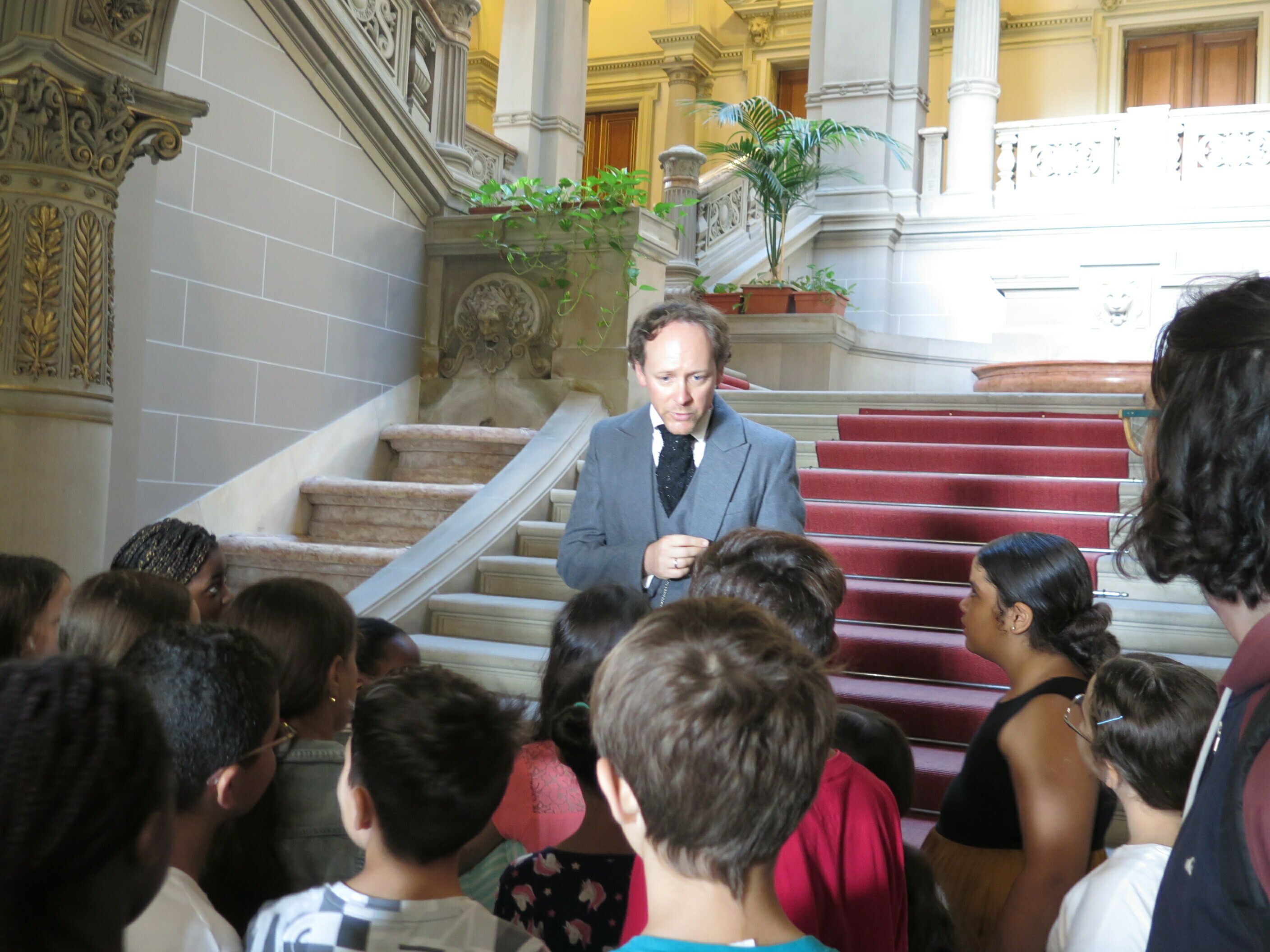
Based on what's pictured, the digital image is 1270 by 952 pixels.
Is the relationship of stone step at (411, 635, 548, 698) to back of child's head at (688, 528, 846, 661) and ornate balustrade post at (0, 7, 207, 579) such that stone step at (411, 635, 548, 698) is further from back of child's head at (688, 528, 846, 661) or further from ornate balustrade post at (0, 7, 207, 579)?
back of child's head at (688, 528, 846, 661)

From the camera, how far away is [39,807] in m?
0.71

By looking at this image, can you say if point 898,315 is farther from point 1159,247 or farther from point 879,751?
point 879,751

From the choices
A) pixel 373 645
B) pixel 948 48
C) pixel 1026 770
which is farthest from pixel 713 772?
pixel 948 48

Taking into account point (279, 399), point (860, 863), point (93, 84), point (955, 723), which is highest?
point (93, 84)

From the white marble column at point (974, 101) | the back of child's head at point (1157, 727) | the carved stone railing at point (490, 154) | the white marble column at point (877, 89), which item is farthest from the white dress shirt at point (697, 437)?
the white marble column at point (974, 101)

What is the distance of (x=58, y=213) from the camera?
3.41m

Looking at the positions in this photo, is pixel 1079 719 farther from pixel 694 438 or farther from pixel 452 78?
pixel 452 78

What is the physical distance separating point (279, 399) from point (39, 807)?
5048 millimetres

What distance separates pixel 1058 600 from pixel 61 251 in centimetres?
299

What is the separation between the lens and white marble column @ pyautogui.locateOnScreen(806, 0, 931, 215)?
12.3 meters

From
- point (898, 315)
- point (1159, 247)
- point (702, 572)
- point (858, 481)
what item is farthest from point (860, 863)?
point (898, 315)

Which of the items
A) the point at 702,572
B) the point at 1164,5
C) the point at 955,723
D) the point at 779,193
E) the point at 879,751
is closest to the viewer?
the point at 702,572

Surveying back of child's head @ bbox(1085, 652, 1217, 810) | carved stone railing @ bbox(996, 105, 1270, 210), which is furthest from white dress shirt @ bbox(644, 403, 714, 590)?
carved stone railing @ bbox(996, 105, 1270, 210)

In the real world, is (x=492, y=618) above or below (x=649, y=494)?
below
